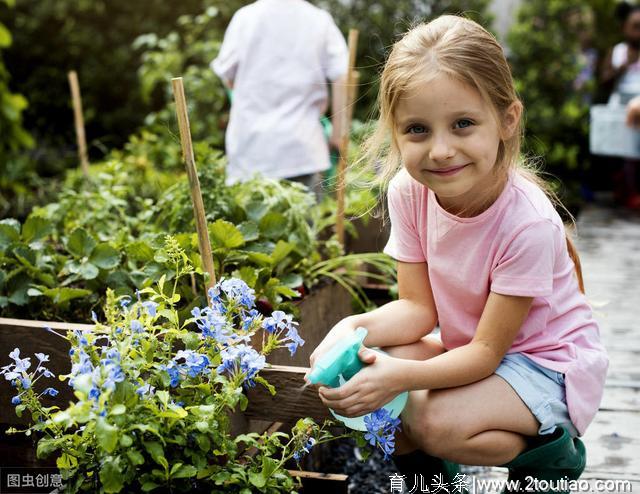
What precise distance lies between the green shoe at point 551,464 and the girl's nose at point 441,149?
2.03 ft

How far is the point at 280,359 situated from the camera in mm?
2111

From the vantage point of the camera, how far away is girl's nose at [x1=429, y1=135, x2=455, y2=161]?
169cm

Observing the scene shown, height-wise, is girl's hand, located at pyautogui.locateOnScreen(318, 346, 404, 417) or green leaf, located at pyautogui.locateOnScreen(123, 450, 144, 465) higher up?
girl's hand, located at pyautogui.locateOnScreen(318, 346, 404, 417)

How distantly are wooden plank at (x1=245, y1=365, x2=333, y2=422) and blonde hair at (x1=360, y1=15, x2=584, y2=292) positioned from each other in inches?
20.9

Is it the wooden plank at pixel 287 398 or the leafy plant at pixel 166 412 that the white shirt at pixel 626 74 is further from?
the leafy plant at pixel 166 412

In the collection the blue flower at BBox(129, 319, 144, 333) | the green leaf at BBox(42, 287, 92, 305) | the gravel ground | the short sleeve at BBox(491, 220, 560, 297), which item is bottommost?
the gravel ground

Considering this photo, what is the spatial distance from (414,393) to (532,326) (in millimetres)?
297

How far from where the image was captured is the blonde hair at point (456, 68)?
1709 mm

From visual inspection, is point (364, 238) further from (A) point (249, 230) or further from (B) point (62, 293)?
(B) point (62, 293)

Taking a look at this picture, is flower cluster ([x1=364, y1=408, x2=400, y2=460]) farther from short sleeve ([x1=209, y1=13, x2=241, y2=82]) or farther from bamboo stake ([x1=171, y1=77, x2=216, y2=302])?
short sleeve ([x1=209, y1=13, x2=241, y2=82])

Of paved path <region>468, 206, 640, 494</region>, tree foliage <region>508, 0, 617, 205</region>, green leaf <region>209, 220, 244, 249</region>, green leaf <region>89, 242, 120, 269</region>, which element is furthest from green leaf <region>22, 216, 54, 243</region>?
tree foliage <region>508, 0, 617, 205</region>

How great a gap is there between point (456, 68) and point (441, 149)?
0.16 m

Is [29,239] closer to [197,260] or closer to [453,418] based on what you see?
[197,260]

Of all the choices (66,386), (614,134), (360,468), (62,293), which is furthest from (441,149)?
(614,134)
